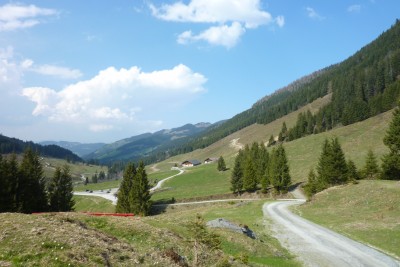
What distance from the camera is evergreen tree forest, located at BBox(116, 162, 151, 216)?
74438 mm

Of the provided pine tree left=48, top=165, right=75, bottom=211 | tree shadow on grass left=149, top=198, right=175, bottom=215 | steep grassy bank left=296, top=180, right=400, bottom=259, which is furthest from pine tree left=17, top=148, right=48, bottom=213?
steep grassy bank left=296, top=180, right=400, bottom=259

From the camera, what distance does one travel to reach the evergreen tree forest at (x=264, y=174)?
7912 cm

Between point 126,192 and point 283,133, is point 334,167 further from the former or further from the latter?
point 283,133

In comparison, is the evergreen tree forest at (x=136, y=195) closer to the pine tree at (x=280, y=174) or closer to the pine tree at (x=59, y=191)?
the pine tree at (x=59, y=191)

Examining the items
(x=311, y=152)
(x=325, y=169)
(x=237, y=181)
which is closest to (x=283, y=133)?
(x=311, y=152)

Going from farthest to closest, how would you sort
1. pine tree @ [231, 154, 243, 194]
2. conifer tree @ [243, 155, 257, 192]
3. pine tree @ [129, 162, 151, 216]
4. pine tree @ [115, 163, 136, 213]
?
pine tree @ [231, 154, 243, 194] → conifer tree @ [243, 155, 257, 192] → pine tree @ [115, 163, 136, 213] → pine tree @ [129, 162, 151, 216]

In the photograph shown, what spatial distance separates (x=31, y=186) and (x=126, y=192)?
2469 cm

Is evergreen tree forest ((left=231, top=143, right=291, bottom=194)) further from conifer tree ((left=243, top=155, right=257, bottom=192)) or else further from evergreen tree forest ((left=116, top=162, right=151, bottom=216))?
evergreen tree forest ((left=116, top=162, right=151, bottom=216))

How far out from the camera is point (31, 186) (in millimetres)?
56219

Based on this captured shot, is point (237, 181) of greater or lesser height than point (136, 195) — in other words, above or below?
above

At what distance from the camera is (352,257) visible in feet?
80.5

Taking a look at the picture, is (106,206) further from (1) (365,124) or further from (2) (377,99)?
(2) (377,99)

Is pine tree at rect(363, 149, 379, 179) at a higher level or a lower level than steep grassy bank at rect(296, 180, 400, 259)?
higher

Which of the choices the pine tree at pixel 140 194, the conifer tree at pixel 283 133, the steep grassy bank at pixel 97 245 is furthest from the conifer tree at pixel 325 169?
the conifer tree at pixel 283 133
